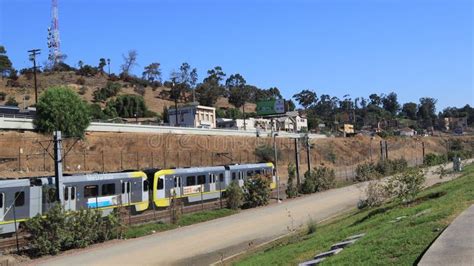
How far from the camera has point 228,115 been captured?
514ft

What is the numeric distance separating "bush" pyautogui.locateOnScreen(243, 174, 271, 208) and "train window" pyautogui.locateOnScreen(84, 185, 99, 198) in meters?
12.7

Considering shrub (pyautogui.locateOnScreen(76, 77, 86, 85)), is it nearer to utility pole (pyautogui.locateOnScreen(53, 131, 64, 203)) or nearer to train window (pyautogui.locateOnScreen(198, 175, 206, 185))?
train window (pyautogui.locateOnScreen(198, 175, 206, 185))

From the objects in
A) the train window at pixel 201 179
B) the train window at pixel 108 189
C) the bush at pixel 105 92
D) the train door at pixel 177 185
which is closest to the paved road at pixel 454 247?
the train window at pixel 108 189

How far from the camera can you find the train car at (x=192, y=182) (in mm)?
37750

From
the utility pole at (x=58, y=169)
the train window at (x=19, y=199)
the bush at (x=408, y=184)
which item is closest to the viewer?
the bush at (x=408, y=184)

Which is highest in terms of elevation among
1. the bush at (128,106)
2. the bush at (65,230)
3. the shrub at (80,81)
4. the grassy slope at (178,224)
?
the shrub at (80,81)

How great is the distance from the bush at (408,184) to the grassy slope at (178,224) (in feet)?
45.7

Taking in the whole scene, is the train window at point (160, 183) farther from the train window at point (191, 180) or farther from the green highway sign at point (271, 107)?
the green highway sign at point (271, 107)

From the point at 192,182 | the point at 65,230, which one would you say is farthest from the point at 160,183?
the point at 65,230

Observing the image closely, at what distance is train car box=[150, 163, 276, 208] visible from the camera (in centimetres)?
3775

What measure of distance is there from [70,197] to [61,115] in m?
38.6

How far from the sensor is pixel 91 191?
106ft

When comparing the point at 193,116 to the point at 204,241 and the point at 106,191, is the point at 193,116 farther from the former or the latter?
the point at 204,241

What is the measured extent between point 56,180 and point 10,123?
3873cm
